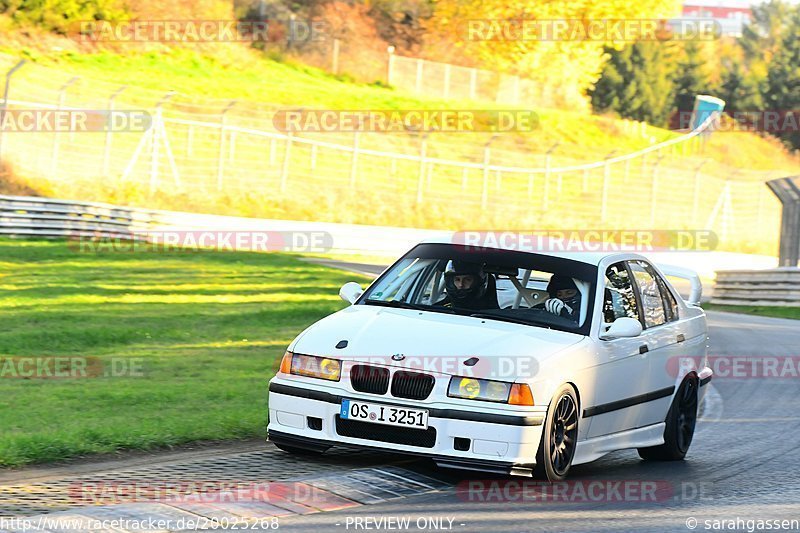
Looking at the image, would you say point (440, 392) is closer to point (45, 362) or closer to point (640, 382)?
point (640, 382)

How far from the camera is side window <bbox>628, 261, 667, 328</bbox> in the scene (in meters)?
9.32

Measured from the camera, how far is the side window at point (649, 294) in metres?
9.32

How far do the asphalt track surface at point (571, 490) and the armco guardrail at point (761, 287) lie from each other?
1696 centimetres

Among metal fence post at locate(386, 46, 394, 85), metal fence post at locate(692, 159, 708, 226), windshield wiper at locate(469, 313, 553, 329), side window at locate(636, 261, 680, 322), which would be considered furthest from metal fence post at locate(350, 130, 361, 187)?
windshield wiper at locate(469, 313, 553, 329)

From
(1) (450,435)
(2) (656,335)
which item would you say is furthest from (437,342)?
(2) (656,335)

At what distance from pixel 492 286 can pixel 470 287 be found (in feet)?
0.48

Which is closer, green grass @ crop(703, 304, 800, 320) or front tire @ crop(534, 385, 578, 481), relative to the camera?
front tire @ crop(534, 385, 578, 481)

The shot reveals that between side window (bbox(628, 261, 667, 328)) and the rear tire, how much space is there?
54cm

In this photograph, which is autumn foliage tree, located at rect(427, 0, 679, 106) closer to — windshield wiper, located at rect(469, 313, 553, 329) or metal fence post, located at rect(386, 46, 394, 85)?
metal fence post, located at rect(386, 46, 394, 85)

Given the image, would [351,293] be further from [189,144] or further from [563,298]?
[189,144]

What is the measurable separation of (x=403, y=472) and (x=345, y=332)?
0.90m

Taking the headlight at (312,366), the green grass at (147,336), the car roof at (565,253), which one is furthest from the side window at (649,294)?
the green grass at (147,336)

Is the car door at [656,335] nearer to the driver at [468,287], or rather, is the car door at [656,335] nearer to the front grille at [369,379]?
the driver at [468,287]

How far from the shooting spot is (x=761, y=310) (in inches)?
1042
